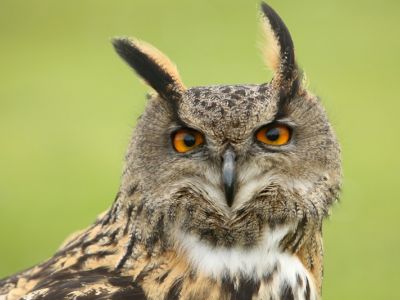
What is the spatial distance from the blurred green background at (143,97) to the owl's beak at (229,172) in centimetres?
40

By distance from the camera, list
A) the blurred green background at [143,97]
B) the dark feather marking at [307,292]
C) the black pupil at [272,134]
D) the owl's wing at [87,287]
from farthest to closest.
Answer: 1. the blurred green background at [143,97]
2. the dark feather marking at [307,292]
3. the black pupil at [272,134]
4. the owl's wing at [87,287]

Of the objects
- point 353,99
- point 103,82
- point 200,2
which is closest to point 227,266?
point 353,99

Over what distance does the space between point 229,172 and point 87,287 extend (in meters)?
0.43

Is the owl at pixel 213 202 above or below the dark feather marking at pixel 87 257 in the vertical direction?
above

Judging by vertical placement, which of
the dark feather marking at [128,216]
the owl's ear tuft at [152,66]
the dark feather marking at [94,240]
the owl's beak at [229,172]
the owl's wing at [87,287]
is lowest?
the owl's wing at [87,287]

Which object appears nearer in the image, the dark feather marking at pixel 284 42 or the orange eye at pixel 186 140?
the orange eye at pixel 186 140

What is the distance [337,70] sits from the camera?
29.6ft

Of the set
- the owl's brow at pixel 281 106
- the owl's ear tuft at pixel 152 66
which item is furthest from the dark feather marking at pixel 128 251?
the owl's brow at pixel 281 106

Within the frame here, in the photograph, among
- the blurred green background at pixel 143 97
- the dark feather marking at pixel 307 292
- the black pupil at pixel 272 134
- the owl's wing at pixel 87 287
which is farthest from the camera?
the blurred green background at pixel 143 97

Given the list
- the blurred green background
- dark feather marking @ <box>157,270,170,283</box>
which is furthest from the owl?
the blurred green background

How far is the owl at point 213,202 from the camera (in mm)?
2350

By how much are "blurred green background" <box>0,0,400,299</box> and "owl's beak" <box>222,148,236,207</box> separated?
0.40m

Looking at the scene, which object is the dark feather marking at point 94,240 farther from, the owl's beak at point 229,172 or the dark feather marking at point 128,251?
the owl's beak at point 229,172

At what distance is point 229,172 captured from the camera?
2.29 meters
